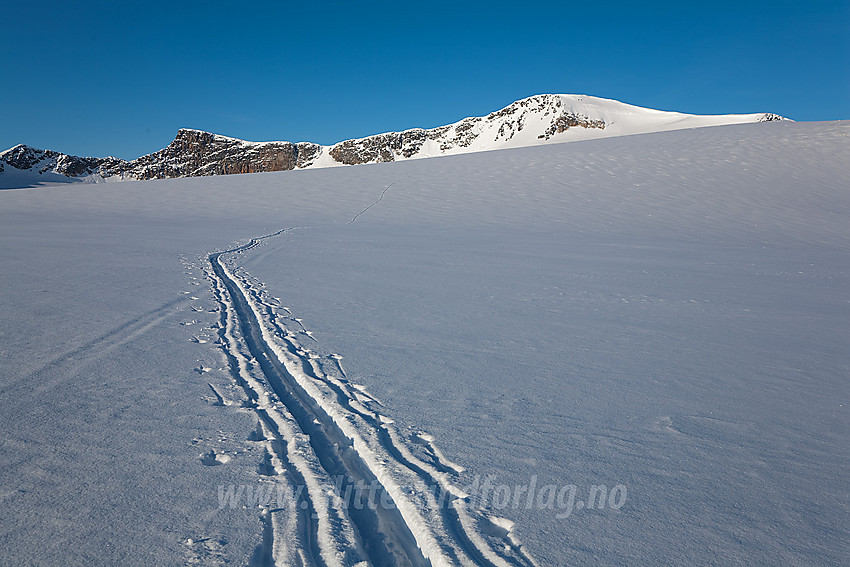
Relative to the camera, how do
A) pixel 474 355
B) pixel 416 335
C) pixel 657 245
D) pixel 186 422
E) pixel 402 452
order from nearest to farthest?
pixel 402 452
pixel 186 422
pixel 474 355
pixel 416 335
pixel 657 245

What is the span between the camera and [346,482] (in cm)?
253

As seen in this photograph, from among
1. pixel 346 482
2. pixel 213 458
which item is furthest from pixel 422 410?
pixel 213 458

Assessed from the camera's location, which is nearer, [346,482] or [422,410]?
[346,482]

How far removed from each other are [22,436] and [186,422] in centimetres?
85

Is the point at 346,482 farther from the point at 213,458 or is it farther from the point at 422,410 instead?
the point at 422,410

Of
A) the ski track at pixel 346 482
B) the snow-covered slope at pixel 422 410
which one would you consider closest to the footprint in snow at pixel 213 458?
the snow-covered slope at pixel 422 410

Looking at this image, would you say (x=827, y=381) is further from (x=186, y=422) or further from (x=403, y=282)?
(x=403, y=282)

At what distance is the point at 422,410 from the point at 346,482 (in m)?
0.92

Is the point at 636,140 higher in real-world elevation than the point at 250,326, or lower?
higher

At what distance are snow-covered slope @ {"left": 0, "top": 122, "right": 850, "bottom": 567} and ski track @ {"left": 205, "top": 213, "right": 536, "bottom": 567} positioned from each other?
1 centimetres

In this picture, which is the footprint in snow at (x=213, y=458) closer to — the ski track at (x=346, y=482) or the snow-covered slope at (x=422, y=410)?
the snow-covered slope at (x=422, y=410)

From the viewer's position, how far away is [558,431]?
10.0ft

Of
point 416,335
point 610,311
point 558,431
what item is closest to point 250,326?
point 416,335

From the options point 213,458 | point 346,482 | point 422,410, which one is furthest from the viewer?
point 422,410
